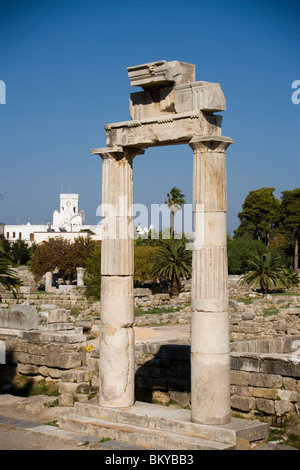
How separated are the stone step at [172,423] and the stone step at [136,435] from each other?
0.05 meters

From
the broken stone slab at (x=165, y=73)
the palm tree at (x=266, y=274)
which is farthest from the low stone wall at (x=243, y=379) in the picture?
the palm tree at (x=266, y=274)

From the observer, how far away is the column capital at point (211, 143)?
1026 centimetres

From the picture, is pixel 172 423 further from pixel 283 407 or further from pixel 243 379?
pixel 243 379

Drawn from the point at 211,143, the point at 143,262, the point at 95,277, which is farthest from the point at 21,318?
the point at 143,262

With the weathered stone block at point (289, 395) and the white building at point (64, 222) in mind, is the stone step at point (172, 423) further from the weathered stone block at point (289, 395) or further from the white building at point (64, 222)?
the white building at point (64, 222)

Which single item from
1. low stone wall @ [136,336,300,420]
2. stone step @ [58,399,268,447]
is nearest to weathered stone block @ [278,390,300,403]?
low stone wall @ [136,336,300,420]

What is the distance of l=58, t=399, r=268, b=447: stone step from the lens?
9812mm

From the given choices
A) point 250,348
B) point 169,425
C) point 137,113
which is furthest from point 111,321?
point 250,348

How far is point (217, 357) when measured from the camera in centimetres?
1020

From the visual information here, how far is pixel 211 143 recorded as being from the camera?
10328 millimetres

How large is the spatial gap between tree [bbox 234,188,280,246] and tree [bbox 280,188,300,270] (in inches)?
68.7
